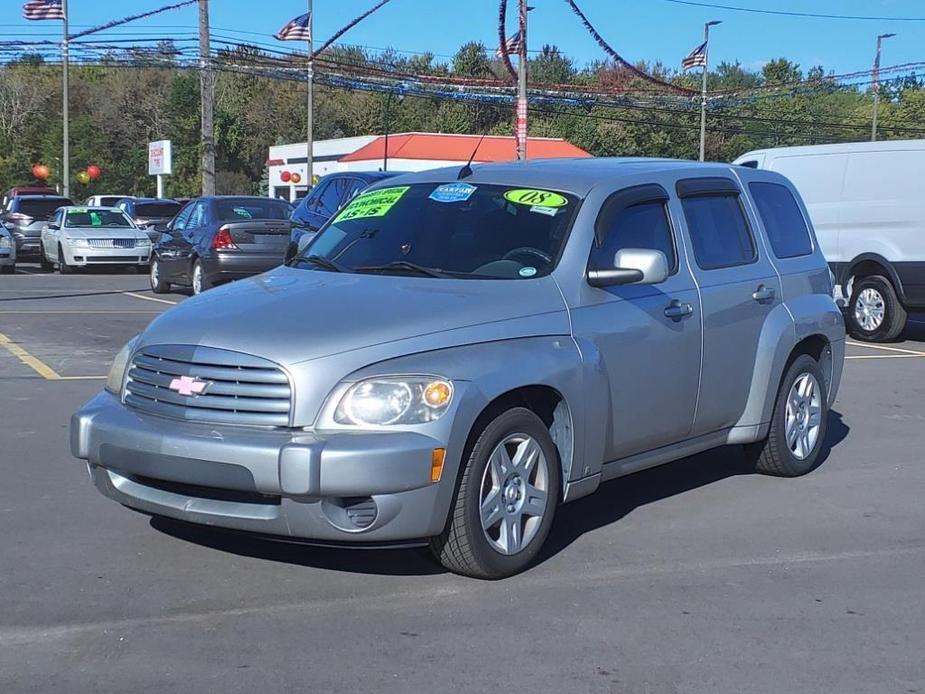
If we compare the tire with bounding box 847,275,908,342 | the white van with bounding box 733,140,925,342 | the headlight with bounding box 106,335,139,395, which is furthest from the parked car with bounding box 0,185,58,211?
the headlight with bounding box 106,335,139,395

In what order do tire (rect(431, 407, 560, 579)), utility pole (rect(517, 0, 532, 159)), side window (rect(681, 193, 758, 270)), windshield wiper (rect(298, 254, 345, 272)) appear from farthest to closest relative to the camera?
utility pole (rect(517, 0, 532, 159))
side window (rect(681, 193, 758, 270))
windshield wiper (rect(298, 254, 345, 272))
tire (rect(431, 407, 560, 579))

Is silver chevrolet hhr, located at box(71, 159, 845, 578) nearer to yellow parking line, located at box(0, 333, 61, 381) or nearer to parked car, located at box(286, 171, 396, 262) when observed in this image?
yellow parking line, located at box(0, 333, 61, 381)

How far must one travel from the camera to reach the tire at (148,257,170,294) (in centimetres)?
1973

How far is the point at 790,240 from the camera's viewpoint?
24.5 feet

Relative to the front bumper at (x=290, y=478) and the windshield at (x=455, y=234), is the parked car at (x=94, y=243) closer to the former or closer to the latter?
the windshield at (x=455, y=234)

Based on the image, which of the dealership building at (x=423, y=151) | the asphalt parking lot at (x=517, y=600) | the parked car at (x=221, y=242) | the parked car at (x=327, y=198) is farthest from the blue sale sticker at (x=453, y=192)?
the dealership building at (x=423, y=151)

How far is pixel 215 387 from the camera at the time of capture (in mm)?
4871

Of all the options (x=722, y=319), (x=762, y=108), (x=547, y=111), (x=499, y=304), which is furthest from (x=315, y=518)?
(x=762, y=108)

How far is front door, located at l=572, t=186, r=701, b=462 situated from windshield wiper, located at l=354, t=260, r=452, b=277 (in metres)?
0.71

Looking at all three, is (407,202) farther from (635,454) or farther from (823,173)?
(823,173)

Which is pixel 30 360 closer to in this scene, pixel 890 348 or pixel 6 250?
pixel 890 348

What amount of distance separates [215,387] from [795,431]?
3.92 meters

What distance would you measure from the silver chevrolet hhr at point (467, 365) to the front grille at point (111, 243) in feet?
63.2

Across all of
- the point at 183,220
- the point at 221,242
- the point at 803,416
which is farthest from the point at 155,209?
the point at 803,416
